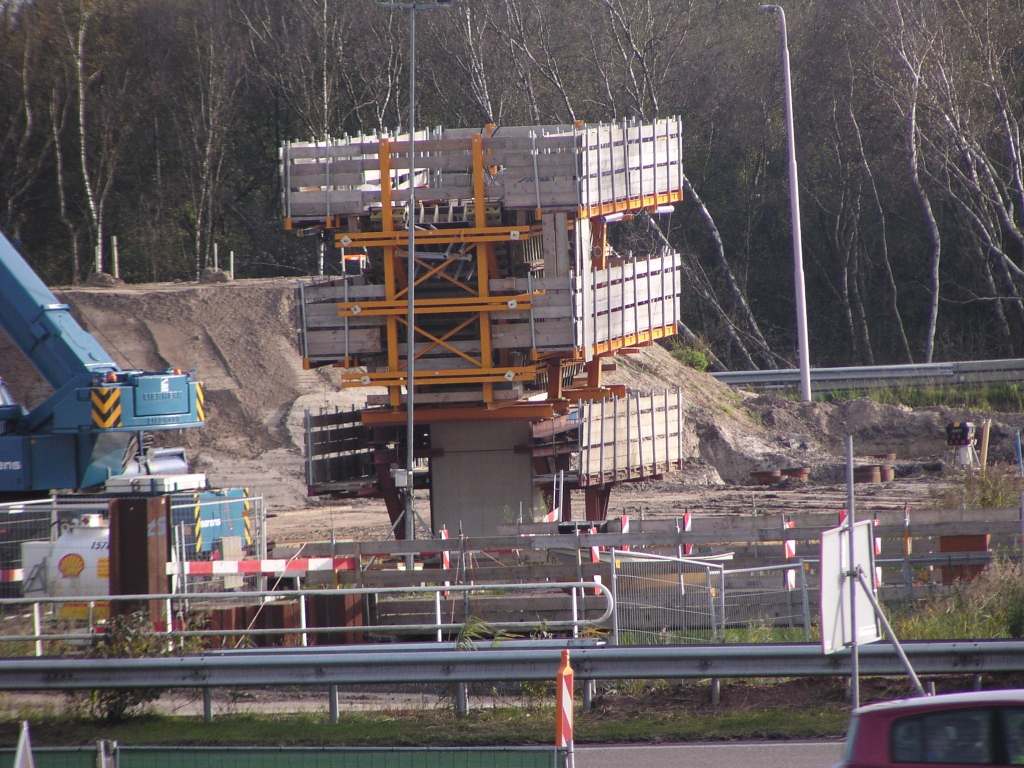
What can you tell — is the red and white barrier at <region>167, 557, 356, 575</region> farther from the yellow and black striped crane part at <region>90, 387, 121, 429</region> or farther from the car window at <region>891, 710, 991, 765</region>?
the car window at <region>891, 710, 991, 765</region>

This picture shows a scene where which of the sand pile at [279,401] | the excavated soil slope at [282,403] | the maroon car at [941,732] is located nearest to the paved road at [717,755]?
the maroon car at [941,732]

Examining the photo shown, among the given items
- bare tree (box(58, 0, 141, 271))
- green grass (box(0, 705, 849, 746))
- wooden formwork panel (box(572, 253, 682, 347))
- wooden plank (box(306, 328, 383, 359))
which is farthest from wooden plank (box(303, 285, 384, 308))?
bare tree (box(58, 0, 141, 271))

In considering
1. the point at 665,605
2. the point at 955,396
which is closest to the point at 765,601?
the point at 665,605

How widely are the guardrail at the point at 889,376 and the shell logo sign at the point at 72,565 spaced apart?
2894 cm

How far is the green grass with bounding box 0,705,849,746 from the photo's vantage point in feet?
32.2

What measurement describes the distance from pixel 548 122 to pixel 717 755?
134 ft

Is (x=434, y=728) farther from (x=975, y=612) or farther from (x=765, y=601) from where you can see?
(x=975, y=612)

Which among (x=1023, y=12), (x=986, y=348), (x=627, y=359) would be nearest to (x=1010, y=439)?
(x=627, y=359)

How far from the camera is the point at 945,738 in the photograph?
6004 mm

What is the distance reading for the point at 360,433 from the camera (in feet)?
73.2

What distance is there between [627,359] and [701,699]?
29152 mm

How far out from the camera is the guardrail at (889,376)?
128 ft

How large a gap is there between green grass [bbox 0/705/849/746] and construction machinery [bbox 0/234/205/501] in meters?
10.3

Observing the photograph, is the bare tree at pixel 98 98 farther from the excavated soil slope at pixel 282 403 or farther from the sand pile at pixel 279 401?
the excavated soil slope at pixel 282 403
